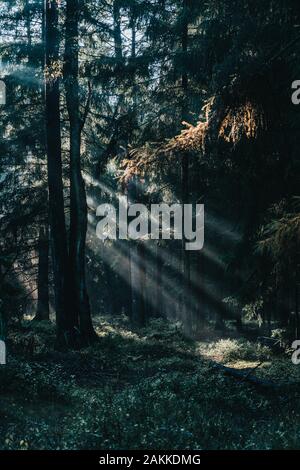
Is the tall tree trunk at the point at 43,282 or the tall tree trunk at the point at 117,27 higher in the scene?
the tall tree trunk at the point at 117,27

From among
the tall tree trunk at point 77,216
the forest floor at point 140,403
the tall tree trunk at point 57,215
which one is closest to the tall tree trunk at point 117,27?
the tall tree trunk at point 77,216

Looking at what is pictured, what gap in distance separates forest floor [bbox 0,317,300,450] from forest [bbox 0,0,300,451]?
0.13 ft

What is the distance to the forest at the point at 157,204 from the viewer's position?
720cm

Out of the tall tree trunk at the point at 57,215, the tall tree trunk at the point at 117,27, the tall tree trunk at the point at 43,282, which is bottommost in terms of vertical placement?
the tall tree trunk at the point at 43,282

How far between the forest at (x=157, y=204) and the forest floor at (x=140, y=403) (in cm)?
4

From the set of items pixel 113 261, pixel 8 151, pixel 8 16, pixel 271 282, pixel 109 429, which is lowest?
pixel 113 261

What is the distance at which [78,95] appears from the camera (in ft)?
51.8

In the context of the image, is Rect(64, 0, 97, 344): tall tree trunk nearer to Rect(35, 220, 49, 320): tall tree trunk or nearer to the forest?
the forest

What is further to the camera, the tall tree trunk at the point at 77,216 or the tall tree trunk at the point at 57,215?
the tall tree trunk at the point at 77,216

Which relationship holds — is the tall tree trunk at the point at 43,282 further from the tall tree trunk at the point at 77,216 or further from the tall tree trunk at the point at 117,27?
the tall tree trunk at the point at 117,27

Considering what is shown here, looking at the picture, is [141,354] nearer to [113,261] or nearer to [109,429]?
[109,429]

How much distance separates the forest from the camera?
7.20 m
